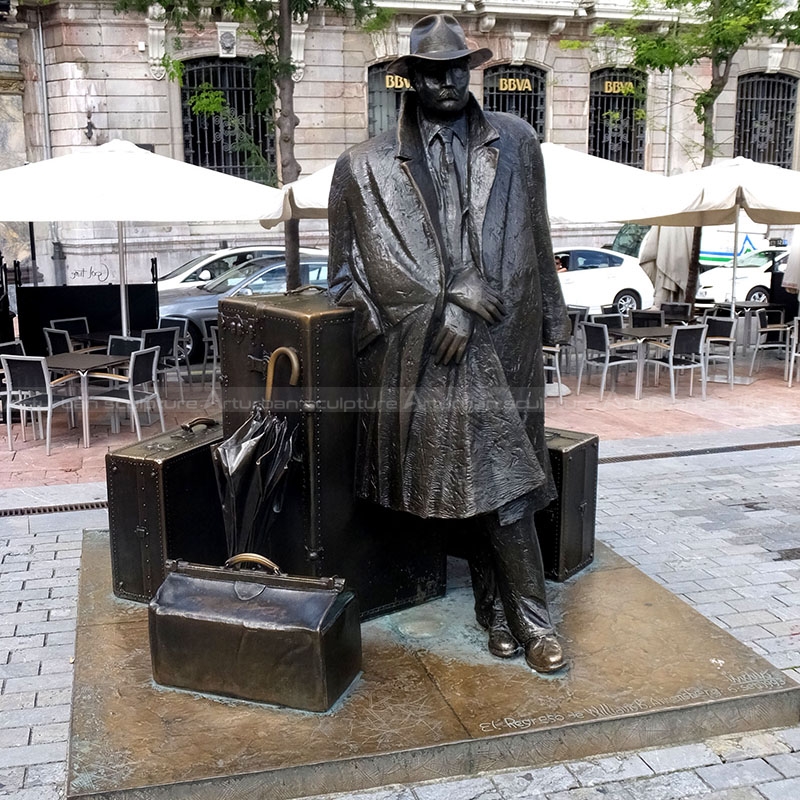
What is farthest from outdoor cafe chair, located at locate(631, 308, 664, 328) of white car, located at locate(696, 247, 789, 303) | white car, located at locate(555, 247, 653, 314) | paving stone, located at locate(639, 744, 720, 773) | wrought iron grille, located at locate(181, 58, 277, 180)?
wrought iron grille, located at locate(181, 58, 277, 180)

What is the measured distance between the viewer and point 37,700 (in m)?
3.58

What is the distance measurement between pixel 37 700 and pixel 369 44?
1934 centimetres

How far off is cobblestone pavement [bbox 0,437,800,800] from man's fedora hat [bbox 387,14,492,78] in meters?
2.31

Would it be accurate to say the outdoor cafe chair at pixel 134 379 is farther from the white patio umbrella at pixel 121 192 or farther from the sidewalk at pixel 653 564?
the white patio umbrella at pixel 121 192

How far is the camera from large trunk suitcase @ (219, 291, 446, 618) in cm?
333

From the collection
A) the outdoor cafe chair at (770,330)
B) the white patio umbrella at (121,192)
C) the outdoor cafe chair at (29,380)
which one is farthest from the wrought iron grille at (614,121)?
the outdoor cafe chair at (29,380)

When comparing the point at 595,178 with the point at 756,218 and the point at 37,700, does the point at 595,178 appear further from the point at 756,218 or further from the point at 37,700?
the point at 37,700

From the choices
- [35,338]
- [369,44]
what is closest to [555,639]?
[35,338]

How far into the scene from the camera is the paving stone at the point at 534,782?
2883mm

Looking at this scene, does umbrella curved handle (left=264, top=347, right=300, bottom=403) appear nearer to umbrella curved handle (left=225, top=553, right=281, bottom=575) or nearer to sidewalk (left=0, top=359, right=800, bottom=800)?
umbrella curved handle (left=225, top=553, right=281, bottom=575)

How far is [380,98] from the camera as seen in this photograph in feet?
70.0

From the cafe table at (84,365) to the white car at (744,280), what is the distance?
41.5 feet

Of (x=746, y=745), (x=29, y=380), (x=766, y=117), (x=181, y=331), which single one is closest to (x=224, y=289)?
(x=181, y=331)

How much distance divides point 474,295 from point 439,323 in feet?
0.50
